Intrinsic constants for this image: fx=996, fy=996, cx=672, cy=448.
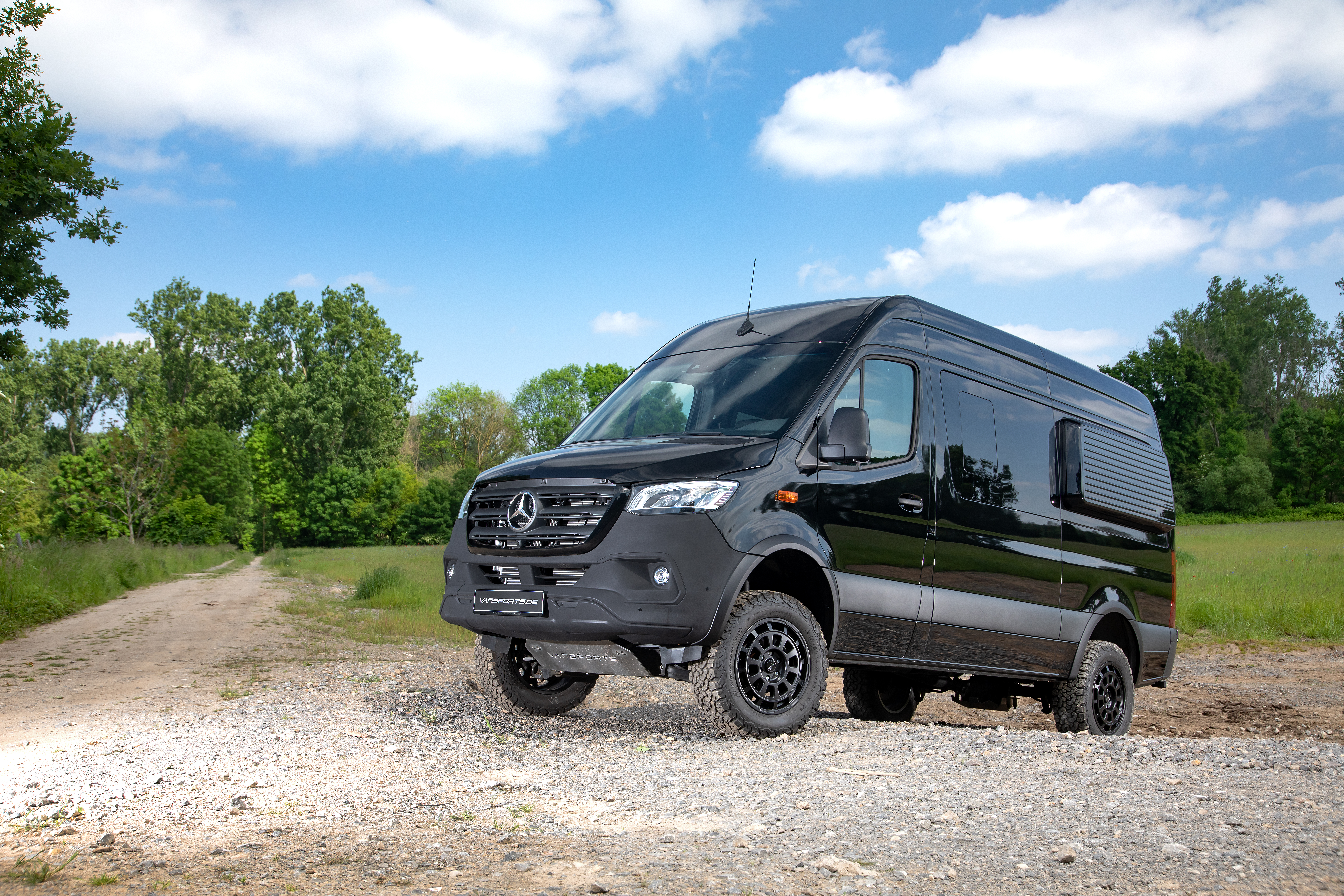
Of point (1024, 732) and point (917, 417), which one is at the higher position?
point (917, 417)

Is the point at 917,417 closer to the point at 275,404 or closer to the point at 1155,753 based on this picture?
the point at 1155,753

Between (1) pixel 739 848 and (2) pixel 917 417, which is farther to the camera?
(2) pixel 917 417

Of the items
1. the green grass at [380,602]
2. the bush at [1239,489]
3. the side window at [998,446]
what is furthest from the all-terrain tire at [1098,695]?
the bush at [1239,489]

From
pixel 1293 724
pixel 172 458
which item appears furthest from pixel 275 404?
pixel 1293 724

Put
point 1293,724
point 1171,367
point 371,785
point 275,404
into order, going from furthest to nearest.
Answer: point 1171,367 → point 275,404 → point 1293,724 → point 371,785

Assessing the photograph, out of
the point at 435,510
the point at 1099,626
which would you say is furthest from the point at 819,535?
the point at 435,510

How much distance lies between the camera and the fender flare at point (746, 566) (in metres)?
5.18

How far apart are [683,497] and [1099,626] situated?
15.5ft

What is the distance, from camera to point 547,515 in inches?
217

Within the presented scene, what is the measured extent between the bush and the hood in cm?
6550

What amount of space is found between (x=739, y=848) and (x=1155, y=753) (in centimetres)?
297

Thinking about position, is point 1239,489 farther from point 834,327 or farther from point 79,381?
point 79,381

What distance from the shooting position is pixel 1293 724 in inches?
357

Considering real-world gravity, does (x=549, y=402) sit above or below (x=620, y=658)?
above
